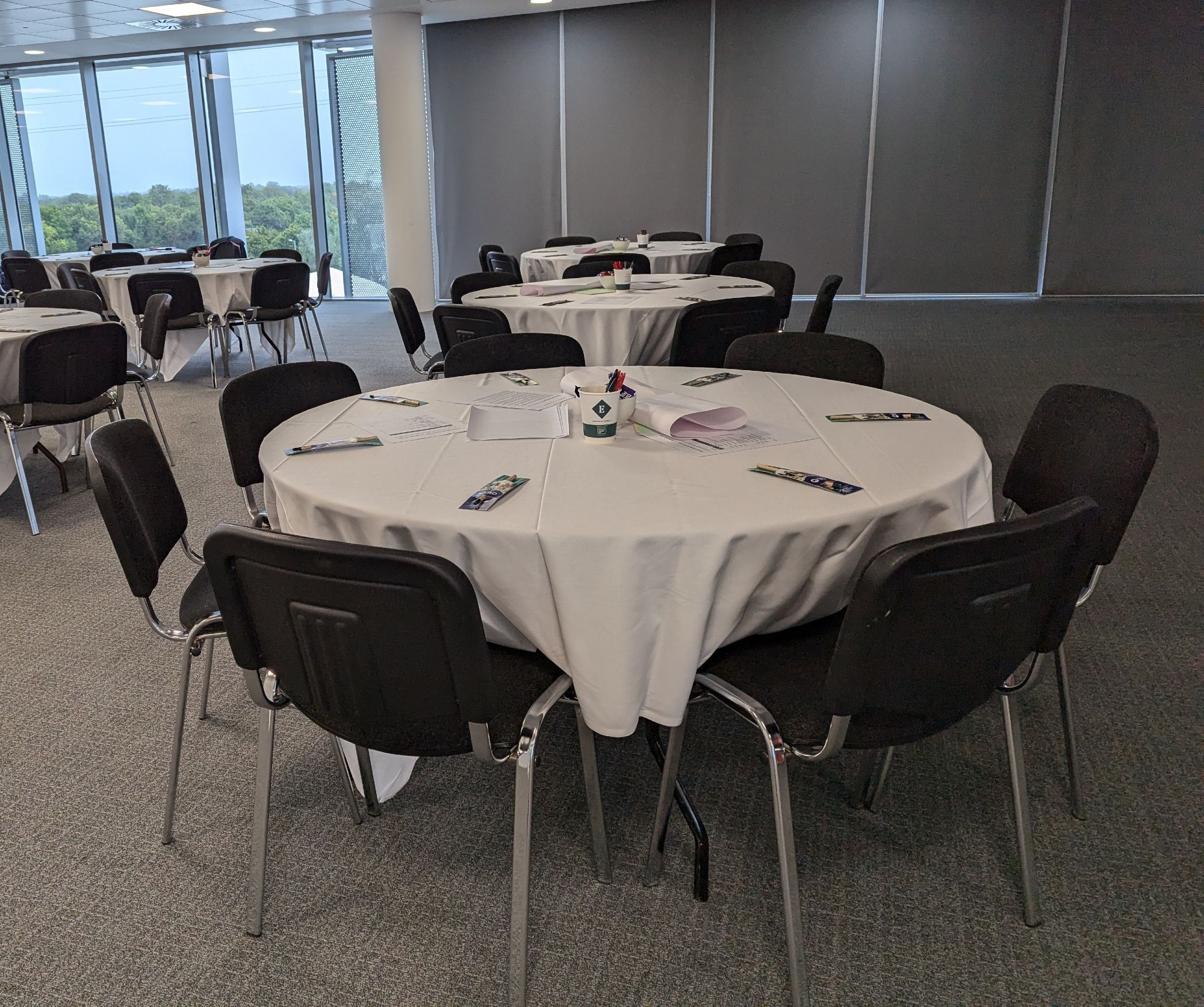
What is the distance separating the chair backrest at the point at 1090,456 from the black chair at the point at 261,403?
1.88 metres

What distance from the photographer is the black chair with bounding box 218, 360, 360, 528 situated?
8.20 feet

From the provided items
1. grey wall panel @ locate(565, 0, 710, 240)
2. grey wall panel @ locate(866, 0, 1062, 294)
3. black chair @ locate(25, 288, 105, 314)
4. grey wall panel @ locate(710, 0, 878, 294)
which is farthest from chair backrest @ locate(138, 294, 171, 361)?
grey wall panel @ locate(866, 0, 1062, 294)

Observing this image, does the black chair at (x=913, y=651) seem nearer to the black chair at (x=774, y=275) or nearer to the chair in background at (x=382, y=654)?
the chair in background at (x=382, y=654)

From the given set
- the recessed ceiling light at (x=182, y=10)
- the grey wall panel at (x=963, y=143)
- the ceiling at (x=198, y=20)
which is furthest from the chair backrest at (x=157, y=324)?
the grey wall panel at (x=963, y=143)

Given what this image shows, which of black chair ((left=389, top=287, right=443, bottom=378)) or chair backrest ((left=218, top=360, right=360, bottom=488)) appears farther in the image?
black chair ((left=389, top=287, right=443, bottom=378))

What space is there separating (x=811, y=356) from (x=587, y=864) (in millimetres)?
1848

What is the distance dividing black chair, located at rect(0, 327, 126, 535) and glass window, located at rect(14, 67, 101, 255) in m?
10.4

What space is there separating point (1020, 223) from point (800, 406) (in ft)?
29.3

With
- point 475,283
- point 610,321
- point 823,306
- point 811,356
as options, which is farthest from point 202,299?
point 811,356

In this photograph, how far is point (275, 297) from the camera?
702 cm

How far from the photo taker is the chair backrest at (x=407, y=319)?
461cm

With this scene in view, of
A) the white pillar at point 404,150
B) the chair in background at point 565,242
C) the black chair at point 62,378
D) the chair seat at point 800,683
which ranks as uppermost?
the white pillar at point 404,150

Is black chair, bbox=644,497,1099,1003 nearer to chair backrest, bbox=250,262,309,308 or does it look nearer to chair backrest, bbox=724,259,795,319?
chair backrest, bbox=724,259,795,319

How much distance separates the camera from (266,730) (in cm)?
171
